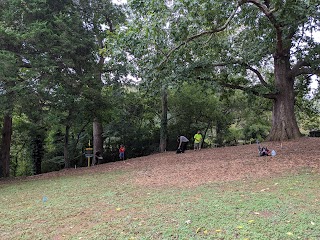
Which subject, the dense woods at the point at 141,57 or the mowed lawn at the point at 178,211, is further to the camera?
the dense woods at the point at 141,57

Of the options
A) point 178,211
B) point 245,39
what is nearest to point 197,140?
point 245,39

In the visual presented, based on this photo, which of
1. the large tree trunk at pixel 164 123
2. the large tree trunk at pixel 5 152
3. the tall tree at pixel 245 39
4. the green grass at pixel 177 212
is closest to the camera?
the green grass at pixel 177 212

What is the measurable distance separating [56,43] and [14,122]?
9665 millimetres

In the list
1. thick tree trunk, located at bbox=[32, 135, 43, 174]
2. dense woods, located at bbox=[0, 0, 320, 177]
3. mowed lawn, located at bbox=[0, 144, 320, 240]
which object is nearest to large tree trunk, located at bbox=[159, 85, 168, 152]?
dense woods, located at bbox=[0, 0, 320, 177]

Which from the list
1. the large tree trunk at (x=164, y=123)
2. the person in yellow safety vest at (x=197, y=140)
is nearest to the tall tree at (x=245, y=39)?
the person in yellow safety vest at (x=197, y=140)

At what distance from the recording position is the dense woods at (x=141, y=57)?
8961mm

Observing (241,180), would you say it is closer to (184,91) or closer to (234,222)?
(234,222)

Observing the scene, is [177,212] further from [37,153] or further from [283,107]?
[37,153]

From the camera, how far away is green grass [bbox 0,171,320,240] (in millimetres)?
3885

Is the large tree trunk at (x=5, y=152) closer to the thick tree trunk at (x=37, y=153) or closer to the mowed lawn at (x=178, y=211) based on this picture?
the thick tree trunk at (x=37, y=153)

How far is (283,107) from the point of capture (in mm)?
14695

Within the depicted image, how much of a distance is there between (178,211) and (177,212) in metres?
0.06

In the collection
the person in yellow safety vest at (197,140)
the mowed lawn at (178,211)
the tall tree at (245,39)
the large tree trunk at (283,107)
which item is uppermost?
the tall tree at (245,39)

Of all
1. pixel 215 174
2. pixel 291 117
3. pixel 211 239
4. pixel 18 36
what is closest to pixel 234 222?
pixel 211 239
